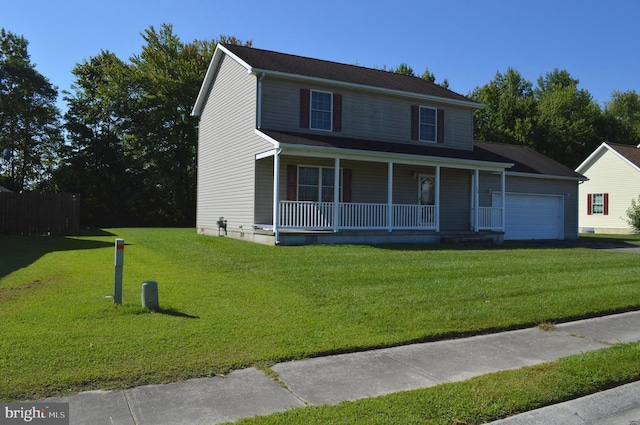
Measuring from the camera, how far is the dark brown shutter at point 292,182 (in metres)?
16.7

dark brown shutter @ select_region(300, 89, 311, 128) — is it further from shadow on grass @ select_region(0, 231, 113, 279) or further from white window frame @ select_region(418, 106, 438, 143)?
shadow on grass @ select_region(0, 231, 113, 279)

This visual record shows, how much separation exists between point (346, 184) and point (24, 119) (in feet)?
94.5

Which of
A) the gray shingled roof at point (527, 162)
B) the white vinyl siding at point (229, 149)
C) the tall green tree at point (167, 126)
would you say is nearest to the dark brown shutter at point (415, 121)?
the gray shingled roof at point (527, 162)

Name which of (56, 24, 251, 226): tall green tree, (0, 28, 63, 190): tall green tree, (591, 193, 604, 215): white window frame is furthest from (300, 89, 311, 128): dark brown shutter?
(0, 28, 63, 190): tall green tree

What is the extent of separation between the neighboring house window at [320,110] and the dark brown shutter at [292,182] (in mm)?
1607

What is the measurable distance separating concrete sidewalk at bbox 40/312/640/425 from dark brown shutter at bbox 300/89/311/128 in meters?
12.4

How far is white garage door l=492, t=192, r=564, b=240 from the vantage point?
21.5 meters

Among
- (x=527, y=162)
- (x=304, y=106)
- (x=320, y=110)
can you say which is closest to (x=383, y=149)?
(x=320, y=110)

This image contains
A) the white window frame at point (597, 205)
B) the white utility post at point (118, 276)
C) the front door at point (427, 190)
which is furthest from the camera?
the white window frame at point (597, 205)

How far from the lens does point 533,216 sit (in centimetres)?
2223

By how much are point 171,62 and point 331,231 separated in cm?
2453

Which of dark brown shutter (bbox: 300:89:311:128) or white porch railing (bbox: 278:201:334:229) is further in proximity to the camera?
Result: dark brown shutter (bbox: 300:89:311:128)

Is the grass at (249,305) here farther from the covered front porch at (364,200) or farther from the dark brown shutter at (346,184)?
the dark brown shutter at (346,184)

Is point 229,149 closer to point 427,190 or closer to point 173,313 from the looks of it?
point 427,190
